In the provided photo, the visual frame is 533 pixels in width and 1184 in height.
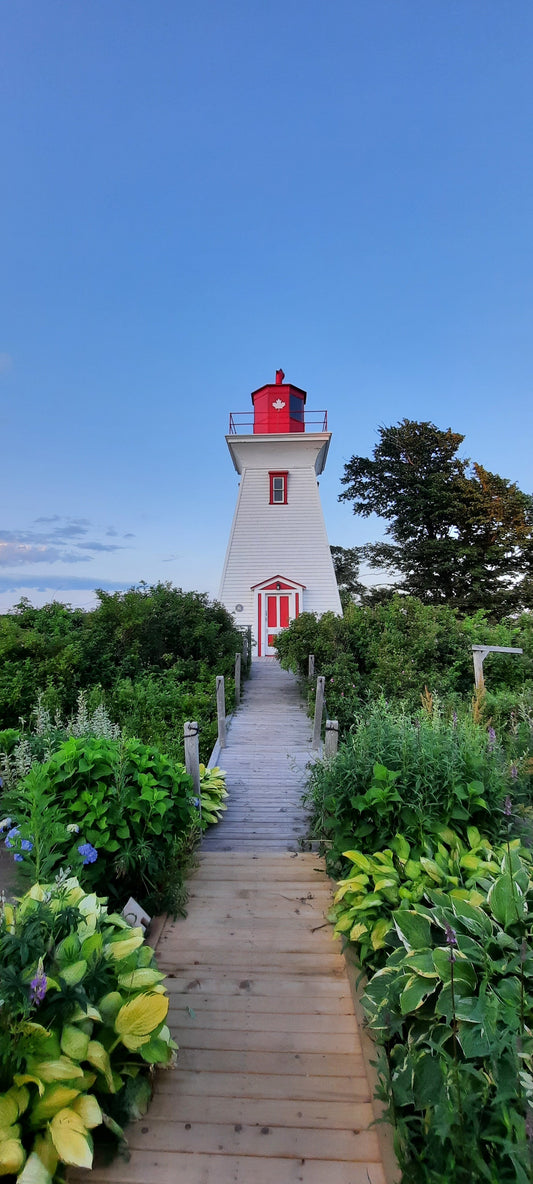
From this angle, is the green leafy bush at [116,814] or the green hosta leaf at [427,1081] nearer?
the green hosta leaf at [427,1081]

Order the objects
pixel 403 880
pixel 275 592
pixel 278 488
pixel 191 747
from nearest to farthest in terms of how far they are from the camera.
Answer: pixel 403 880 < pixel 191 747 < pixel 275 592 < pixel 278 488

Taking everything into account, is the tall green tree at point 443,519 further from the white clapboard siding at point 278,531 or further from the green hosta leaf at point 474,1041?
the green hosta leaf at point 474,1041

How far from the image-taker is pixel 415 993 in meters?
1.97

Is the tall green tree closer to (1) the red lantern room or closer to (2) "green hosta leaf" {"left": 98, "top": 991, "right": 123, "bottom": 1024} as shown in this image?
(1) the red lantern room

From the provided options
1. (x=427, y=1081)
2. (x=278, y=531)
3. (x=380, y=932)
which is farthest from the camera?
(x=278, y=531)

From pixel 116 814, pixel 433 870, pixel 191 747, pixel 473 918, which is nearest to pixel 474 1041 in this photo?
pixel 473 918

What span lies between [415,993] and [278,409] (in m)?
17.6

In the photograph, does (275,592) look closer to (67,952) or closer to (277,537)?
(277,537)

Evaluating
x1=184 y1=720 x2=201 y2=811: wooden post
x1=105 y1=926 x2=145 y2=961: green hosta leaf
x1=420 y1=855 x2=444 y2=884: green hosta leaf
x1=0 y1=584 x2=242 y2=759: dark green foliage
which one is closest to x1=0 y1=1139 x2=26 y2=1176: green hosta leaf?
x1=105 y1=926 x2=145 y2=961: green hosta leaf

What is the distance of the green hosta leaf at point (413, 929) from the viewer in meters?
2.25

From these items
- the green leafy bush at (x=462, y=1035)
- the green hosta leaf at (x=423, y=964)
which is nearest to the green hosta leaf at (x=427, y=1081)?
the green leafy bush at (x=462, y=1035)

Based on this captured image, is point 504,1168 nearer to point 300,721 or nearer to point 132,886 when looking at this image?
point 132,886

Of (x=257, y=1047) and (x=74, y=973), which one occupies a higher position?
(x=74, y=973)

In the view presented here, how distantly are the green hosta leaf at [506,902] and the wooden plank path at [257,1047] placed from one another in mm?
930
